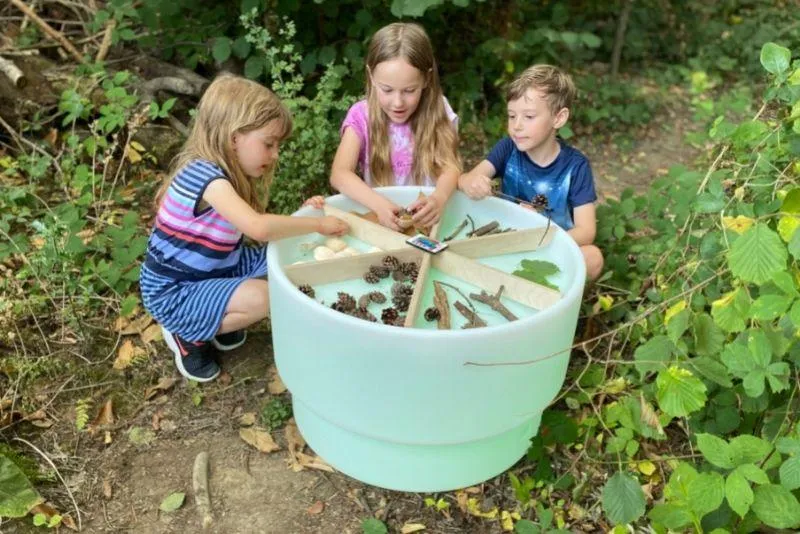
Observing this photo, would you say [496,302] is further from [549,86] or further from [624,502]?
[549,86]

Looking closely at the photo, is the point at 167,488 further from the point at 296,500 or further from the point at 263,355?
the point at 263,355

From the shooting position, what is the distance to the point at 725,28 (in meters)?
5.82

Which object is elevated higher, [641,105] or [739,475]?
[739,475]

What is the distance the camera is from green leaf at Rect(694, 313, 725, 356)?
6.00 feet

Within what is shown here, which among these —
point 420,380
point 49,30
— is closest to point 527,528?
point 420,380

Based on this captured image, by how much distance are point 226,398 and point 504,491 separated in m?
1.01

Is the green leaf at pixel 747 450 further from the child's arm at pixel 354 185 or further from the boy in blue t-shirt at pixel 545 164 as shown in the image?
the child's arm at pixel 354 185

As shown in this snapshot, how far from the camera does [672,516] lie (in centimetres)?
176

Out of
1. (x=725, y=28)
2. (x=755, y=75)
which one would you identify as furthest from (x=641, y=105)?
(x=725, y=28)

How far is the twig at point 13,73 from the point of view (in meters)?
3.38

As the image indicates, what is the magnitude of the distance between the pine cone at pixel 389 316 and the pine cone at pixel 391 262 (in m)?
0.20

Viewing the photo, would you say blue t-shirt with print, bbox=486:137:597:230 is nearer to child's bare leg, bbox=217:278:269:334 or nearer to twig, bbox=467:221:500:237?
twig, bbox=467:221:500:237

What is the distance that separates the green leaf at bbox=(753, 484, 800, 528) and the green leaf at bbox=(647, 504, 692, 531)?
184 mm

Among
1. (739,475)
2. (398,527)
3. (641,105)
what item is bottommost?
(398,527)
